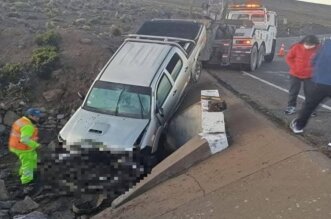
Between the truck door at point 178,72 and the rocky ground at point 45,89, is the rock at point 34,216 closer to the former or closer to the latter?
the rocky ground at point 45,89

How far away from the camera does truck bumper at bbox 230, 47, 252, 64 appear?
55.1 feet

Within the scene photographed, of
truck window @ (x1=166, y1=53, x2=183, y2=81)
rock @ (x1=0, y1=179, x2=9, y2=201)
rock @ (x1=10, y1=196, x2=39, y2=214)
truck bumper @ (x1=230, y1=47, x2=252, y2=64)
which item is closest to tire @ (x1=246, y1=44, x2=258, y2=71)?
truck bumper @ (x1=230, y1=47, x2=252, y2=64)

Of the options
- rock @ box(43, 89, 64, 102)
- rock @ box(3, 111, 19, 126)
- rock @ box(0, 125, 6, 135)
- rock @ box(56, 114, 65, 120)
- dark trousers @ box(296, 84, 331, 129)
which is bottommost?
rock @ box(0, 125, 6, 135)

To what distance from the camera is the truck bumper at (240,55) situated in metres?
16.8

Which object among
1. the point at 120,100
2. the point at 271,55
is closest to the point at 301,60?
the point at 120,100

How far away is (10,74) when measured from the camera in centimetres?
1630

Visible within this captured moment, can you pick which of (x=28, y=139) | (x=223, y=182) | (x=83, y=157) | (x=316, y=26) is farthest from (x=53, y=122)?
(x=316, y=26)

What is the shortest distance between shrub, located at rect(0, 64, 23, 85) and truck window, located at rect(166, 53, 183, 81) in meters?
6.98

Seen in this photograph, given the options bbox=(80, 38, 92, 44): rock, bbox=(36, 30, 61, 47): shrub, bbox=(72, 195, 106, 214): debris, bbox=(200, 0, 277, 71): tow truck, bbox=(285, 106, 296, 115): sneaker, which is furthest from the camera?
bbox=(36, 30, 61, 47): shrub

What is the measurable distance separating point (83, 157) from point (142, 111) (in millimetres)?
1697

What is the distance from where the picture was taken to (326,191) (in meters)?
6.32

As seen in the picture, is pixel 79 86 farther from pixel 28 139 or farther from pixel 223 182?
pixel 223 182

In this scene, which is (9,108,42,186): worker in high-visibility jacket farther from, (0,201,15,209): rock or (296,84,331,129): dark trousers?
(296,84,331,129): dark trousers

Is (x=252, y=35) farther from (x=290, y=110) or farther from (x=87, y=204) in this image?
(x=87, y=204)
